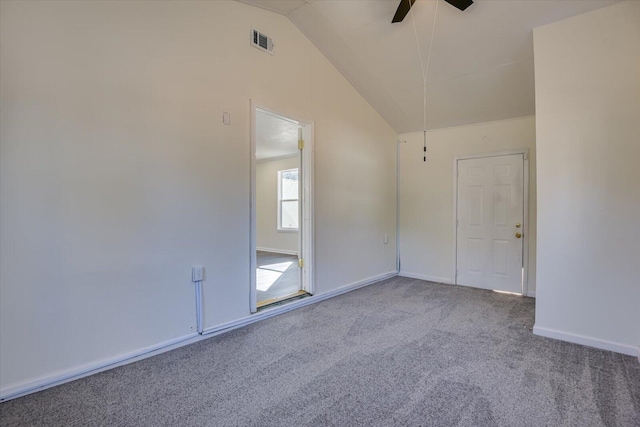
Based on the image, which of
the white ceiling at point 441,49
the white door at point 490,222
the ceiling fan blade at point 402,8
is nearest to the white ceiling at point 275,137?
the white ceiling at point 441,49

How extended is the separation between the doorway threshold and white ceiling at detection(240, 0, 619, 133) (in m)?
2.98

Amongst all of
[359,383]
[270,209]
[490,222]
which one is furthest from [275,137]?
[359,383]

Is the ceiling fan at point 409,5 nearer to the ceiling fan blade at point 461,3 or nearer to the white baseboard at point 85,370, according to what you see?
the ceiling fan blade at point 461,3

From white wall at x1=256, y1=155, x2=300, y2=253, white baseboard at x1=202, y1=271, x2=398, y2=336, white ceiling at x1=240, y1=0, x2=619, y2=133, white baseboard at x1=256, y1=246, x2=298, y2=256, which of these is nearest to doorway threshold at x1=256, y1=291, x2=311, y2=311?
white baseboard at x1=202, y1=271, x2=398, y2=336

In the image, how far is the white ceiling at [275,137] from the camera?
16.1 ft

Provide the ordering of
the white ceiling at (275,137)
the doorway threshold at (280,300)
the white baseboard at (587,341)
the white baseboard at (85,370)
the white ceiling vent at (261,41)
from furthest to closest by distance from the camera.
Result: the white ceiling at (275,137), the doorway threshold at (280,300), the white ceiling vent at (261,41), the white baseboard at (587,341), the white baseboard at (85,370)

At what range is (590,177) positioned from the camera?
2.55m

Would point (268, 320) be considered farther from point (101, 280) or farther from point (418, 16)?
point (418, 16)

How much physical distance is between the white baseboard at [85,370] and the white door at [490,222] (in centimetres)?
393

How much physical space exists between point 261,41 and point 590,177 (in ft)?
10.9

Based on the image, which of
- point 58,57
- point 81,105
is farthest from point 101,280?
point 58,57

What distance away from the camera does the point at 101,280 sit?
2.10m

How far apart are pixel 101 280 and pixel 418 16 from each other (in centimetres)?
365

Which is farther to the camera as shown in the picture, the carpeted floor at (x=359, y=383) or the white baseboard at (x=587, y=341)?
the white baseboard at (x=587, y=341)
